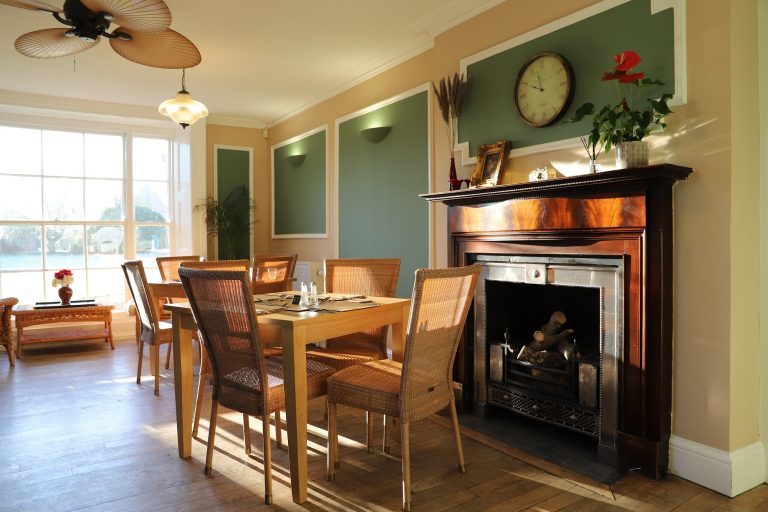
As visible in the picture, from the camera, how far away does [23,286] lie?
5820mm

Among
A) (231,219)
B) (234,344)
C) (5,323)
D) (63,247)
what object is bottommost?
(5,323)

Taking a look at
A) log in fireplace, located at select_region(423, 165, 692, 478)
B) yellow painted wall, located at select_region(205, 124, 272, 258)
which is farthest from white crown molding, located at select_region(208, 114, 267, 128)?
log in fireplace, located at select_region(423, 165, 692, 478)

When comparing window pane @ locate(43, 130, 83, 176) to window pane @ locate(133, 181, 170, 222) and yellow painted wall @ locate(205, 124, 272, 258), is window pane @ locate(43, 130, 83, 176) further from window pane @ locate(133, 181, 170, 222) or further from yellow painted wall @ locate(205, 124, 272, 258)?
yellow painted wall @ locate(205, 124, 272, 258)

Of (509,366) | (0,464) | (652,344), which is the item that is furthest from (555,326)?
(0,464)

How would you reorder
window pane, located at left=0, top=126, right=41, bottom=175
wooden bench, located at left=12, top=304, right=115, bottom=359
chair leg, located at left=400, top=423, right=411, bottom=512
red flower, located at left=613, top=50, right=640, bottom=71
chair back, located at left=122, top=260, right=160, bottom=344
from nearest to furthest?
chair leg, located at left=400, top=423, right=411, bottom=512
red flower, located at left=613, top=50, right=640, bottom=71
chair back, located at left=122, top=260, right=160, bottom=344
wooden bench, located at left=12, top=304, right=115, bottom=359
window pane, located at left=0, top=126, right=41, bottom=175

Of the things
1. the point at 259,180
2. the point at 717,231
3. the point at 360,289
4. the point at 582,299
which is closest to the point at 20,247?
the point at 259,180

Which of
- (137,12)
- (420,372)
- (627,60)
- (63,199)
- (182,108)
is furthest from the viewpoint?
(63,199)

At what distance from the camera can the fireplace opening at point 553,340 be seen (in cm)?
252

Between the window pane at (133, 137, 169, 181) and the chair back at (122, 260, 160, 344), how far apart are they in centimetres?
289

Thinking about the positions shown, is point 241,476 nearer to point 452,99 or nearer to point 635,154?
point 635,154

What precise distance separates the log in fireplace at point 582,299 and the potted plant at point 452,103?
0.91 feet

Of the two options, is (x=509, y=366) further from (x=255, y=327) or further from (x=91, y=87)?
(x=91, y=87)

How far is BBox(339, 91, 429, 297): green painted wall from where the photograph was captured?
4.32 m

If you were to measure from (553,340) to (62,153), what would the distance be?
577 cm
